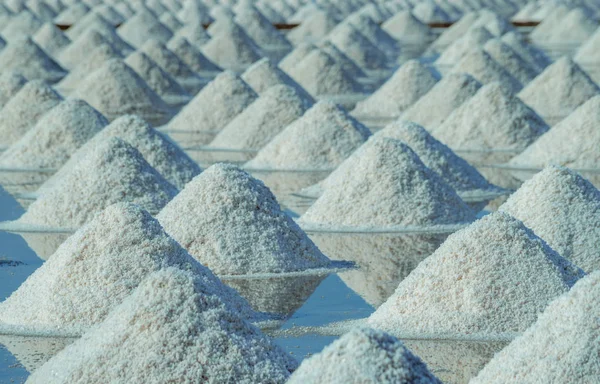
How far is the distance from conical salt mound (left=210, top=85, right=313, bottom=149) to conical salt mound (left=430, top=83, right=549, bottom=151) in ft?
3.90

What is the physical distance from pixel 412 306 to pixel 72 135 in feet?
19.2

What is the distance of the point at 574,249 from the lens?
714cm

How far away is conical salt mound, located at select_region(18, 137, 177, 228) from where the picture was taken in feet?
28.2

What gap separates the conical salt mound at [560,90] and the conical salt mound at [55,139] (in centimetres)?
469

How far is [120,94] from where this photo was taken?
15.2m

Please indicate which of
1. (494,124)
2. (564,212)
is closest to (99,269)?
(564,212)

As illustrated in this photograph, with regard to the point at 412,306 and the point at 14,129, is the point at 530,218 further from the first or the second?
the point at 14,129

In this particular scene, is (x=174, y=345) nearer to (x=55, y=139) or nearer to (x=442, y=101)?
(x=55, y=139)

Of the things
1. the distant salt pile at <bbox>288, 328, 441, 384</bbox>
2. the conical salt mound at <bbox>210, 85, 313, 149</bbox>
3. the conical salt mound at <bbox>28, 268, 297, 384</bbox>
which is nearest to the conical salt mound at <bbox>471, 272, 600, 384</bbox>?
the conical salt mound at <bbox>28, 268, 297, 384</bbox>

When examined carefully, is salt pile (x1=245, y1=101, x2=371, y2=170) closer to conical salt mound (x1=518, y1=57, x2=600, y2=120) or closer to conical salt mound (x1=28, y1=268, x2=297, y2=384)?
conical salt mound (x1=518, y1=57, x2=600, y2=120)

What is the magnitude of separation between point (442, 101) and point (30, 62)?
655 centimetres

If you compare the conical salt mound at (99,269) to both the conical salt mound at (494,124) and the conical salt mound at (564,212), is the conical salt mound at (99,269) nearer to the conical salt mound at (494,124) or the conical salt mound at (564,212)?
the conical salt mound at (564,212)

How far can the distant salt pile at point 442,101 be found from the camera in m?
13.7

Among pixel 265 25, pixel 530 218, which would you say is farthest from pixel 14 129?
pixel 265 25
